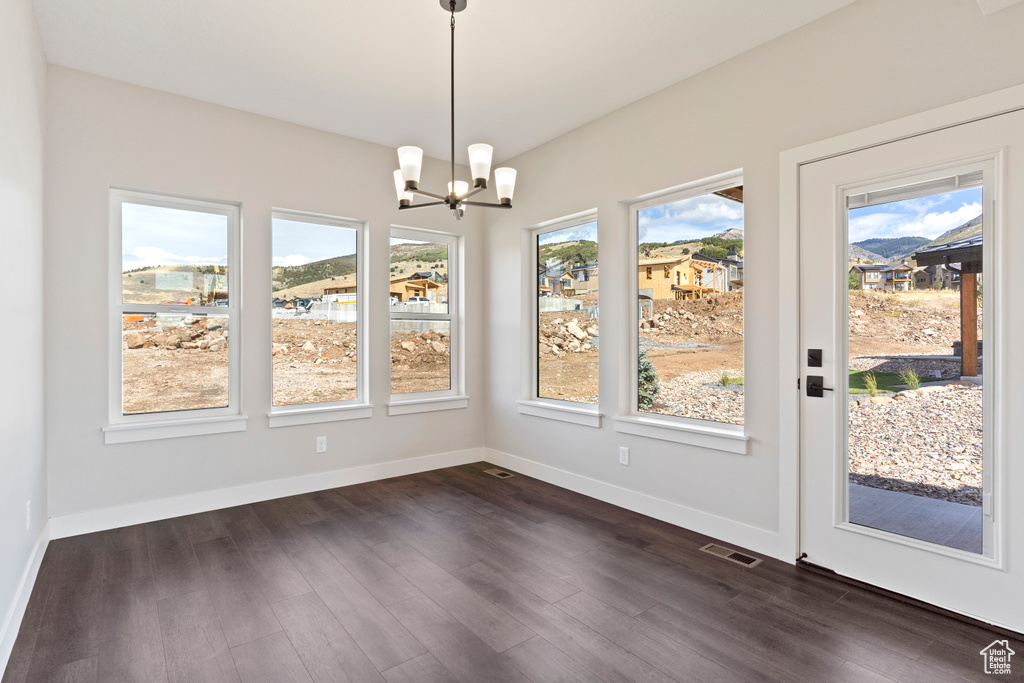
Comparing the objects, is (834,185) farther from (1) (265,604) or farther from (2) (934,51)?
(1) (265,604)

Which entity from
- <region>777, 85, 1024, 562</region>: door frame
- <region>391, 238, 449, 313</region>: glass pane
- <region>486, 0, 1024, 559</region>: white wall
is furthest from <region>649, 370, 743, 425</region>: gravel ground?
<region>391, 238, 449, 313</region>: glass pane

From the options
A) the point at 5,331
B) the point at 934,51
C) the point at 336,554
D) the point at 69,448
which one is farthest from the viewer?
the point at 69,448

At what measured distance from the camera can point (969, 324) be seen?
2197 mm

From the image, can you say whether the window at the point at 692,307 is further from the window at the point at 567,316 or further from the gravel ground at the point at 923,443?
the gravel ground at the point at 923,443

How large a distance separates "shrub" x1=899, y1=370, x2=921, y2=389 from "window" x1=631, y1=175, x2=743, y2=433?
848 mm

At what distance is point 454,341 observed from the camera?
491cm

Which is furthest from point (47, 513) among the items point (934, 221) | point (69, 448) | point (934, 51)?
point (934, 51)

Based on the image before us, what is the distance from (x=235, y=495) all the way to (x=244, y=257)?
5.62 ft

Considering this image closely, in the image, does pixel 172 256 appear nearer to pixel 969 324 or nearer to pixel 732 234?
pixel 732 234

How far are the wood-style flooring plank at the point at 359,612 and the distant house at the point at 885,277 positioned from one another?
2.60 m

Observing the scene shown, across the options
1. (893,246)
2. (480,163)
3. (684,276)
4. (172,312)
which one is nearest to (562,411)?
(684,276)

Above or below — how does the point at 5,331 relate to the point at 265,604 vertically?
above

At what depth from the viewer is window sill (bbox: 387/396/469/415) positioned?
14.5 ft

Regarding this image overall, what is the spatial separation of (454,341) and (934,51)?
3.81m
